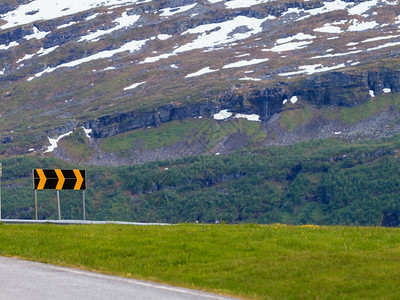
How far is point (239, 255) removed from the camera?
2145cm

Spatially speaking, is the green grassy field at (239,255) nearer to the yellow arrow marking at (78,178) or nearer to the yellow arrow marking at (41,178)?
the yellow arrow marking at (41,178)

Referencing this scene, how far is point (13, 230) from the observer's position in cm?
2805

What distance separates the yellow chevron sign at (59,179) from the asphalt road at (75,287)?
13787 mm

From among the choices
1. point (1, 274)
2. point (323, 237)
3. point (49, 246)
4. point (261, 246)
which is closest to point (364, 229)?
point (323, 237)

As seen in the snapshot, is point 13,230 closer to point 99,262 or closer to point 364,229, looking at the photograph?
point 99,262

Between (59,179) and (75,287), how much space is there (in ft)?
55.8

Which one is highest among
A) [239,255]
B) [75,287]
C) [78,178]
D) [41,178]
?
[75,287]

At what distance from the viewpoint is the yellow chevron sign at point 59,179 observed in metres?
34.2

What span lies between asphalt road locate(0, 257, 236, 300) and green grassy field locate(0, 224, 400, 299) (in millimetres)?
863

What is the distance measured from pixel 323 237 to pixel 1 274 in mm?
10736

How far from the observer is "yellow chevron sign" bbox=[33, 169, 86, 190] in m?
34.2

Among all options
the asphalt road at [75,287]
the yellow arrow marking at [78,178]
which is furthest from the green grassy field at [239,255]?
the yellow arrow marking at [78,178]

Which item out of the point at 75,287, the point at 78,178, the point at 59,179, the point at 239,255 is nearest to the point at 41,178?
the point at 59,179

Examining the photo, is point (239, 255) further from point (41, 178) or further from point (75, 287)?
point (41, 178)
